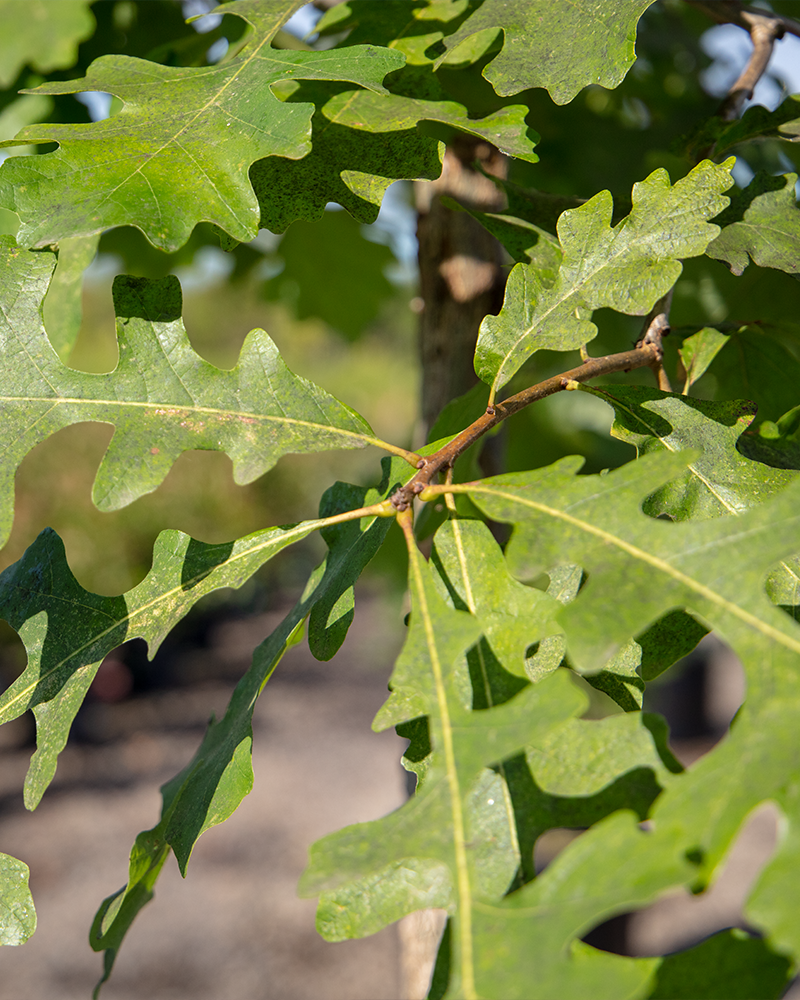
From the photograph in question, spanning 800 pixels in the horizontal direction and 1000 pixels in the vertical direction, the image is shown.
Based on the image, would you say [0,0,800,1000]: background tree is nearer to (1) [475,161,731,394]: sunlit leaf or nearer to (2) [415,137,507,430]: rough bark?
(1) [475,161,731,394]: sunlit leaf

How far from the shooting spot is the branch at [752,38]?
1104mm

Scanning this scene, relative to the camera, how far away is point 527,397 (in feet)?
2.73

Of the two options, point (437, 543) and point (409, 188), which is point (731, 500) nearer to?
point (437, 543)

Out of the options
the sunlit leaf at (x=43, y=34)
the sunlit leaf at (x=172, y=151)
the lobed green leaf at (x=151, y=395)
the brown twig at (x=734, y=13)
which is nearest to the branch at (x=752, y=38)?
the brown twig at (x=734, y=13)

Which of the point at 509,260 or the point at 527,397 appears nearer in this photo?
the point at 527,397

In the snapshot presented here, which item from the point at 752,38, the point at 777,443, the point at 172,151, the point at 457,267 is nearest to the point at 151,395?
the point at 172,151

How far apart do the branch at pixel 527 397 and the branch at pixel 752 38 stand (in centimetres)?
34

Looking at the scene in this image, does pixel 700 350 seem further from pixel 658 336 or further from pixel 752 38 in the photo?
pixel 752 38

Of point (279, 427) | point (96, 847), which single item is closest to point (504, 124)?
point (279, 427)

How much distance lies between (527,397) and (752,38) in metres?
0.71

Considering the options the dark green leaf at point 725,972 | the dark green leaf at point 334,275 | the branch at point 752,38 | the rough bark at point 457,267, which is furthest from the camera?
the dark green leaf at point 334,275

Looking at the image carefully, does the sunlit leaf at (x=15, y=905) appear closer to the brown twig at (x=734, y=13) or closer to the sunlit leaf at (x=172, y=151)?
the sunlit leaf at (x=172, y=151)

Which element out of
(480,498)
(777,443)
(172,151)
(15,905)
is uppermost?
(172,151)

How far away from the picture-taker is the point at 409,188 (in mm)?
2461
